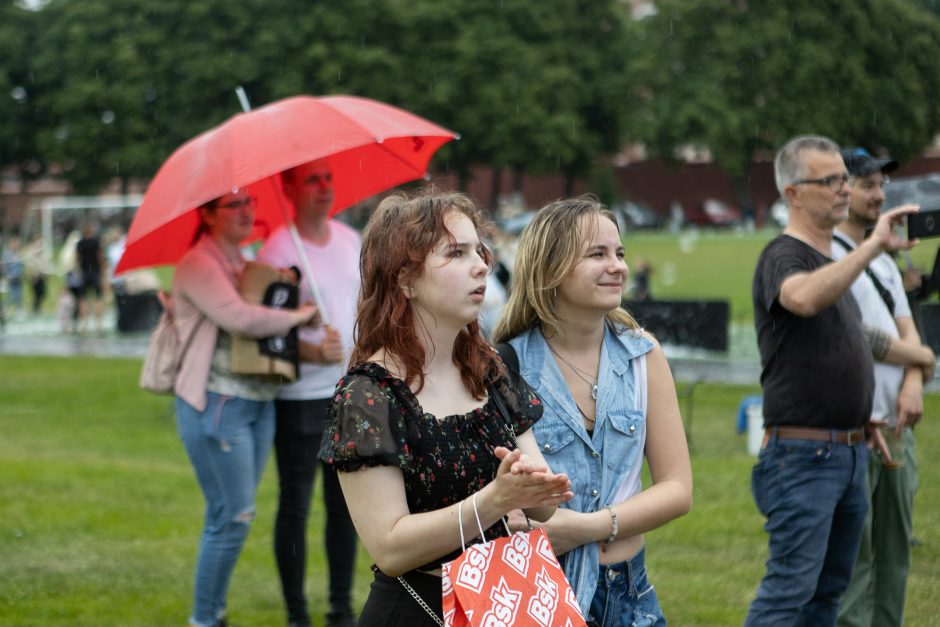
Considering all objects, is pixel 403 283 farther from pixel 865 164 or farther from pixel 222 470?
pixel 865 164

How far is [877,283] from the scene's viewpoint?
204 inches

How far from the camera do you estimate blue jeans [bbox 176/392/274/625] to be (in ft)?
17.5

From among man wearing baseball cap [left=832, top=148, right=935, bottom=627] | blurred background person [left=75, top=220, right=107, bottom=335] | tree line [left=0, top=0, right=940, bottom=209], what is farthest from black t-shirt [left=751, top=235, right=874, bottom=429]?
tree line [left=0, top=0, right=940, bottom=209]

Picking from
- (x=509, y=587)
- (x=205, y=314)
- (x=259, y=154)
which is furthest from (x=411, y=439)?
(x=205, y=314)

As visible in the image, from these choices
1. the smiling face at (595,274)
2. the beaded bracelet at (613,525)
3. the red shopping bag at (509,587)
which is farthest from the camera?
the smiling face at (595,274)

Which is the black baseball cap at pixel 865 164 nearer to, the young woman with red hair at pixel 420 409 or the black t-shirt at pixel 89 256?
the young woman with red hair at pixel 420 409

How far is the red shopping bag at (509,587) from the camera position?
267cm

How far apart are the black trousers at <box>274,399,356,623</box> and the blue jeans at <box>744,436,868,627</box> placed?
1.84 meters

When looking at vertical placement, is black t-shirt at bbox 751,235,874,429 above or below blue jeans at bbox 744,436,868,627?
above

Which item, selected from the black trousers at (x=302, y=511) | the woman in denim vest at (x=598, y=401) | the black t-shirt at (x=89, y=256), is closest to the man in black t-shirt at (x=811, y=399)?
the woman in denim vest at (x=598, y=401)

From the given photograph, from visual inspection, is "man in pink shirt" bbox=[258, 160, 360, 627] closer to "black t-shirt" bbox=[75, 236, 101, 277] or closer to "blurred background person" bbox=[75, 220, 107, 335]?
"blurred background person" bbox=[75, 220, 107, 335]

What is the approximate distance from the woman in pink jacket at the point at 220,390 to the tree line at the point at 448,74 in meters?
43.9

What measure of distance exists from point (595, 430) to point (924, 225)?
7.08ft

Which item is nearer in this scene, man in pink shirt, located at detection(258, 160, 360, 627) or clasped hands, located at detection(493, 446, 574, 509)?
clasped hands, located at detection(493, 446, 574, 509)
